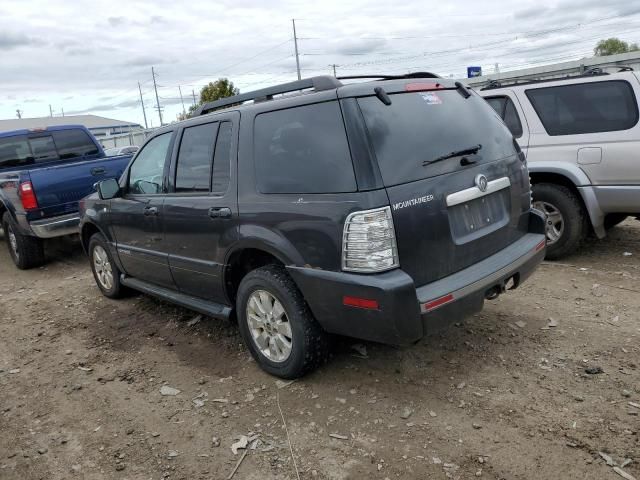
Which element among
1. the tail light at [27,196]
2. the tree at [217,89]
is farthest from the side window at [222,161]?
the tree at [217,89]

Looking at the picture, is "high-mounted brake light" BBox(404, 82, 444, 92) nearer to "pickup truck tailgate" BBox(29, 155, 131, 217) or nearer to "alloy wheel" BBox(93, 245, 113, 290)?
"alloy wheel" BBox(93, 245, 113, 290)

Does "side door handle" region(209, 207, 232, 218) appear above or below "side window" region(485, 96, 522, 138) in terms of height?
below

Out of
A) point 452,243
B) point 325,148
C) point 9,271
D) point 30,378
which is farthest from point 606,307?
point 9,271

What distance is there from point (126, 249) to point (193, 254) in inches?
50.5

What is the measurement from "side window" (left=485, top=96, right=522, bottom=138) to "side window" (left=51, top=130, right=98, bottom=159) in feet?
21.9

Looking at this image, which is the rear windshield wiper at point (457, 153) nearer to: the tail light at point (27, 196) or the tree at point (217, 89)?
the tail light at point (27, 196)

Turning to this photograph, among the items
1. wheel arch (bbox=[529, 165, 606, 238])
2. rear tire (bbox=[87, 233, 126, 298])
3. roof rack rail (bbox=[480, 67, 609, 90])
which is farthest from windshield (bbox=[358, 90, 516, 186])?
rear tire (bbox=[87, 233, 126, 298])

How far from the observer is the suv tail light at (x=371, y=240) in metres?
2.82

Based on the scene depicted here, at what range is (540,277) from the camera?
5230mm

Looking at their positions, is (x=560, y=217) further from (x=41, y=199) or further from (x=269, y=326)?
(x=41, y=199)

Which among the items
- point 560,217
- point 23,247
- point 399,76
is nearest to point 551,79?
point 560,217

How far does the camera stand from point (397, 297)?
2.79m

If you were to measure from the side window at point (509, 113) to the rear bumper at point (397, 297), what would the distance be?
3028 millimetres

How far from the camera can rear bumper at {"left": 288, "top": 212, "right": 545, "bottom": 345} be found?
282cm
